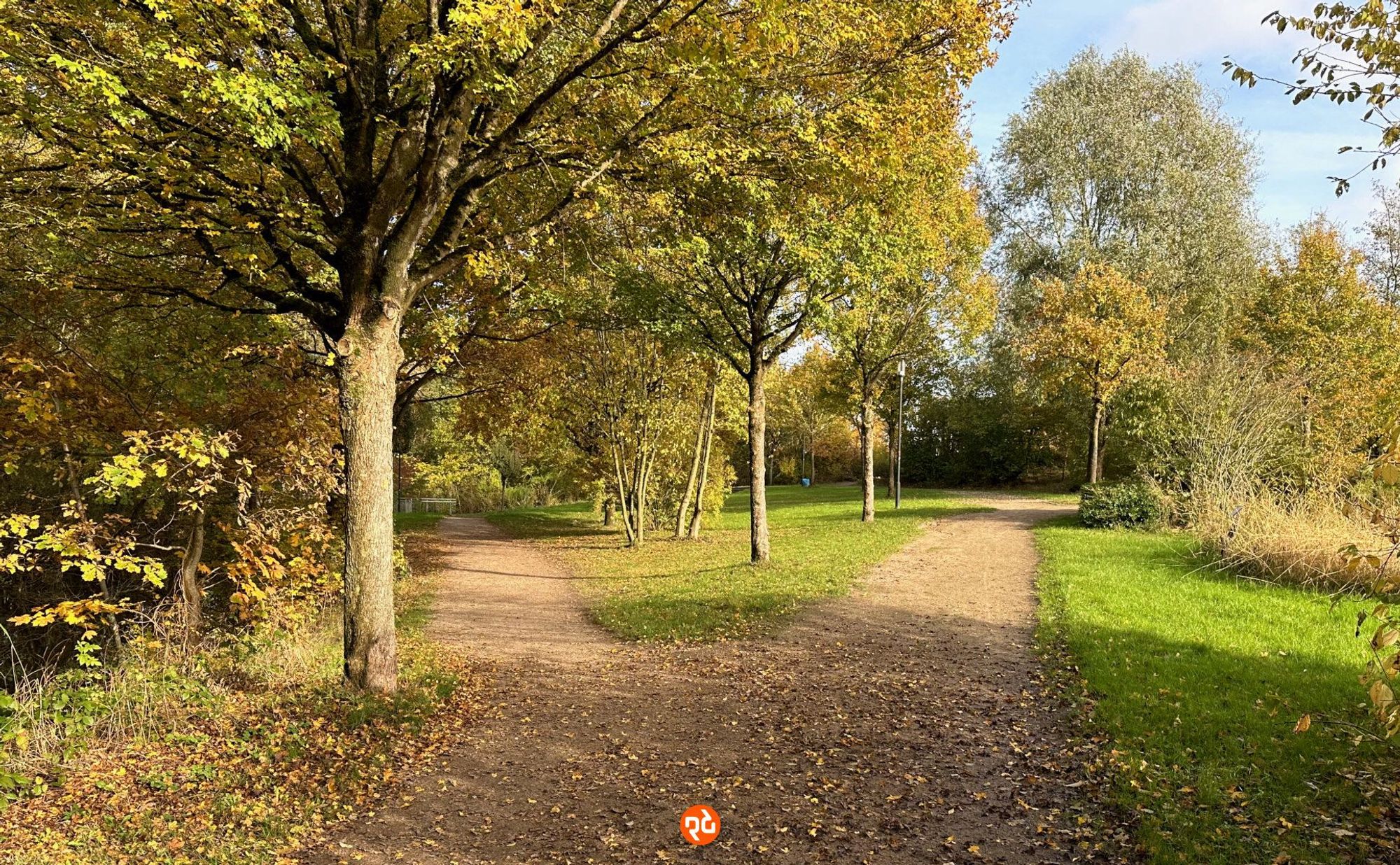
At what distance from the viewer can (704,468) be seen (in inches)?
834

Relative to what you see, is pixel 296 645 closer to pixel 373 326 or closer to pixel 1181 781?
pixel 373 326

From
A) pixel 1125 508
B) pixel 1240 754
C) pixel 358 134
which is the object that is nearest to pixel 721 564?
pixel 1125 508

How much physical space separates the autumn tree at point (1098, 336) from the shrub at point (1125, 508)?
19.3 ft

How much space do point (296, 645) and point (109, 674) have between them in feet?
5.18

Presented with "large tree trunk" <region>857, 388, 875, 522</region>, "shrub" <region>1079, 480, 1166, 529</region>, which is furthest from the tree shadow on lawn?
"large tree trunk" <region>857, 388, 875, 522</region>

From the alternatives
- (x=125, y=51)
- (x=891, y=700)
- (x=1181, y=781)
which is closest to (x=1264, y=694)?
(x=1181, y=781)

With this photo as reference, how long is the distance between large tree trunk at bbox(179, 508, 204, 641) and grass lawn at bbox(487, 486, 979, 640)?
16.0 ft

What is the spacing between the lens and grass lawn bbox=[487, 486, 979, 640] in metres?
10.4

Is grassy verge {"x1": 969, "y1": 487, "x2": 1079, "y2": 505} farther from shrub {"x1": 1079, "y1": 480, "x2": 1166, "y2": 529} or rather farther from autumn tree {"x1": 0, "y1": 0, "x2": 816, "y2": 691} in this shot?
autumn tree {"x1": 0, "y1": 0, "x2": 816, "y2": 691}

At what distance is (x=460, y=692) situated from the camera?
23.9 feet

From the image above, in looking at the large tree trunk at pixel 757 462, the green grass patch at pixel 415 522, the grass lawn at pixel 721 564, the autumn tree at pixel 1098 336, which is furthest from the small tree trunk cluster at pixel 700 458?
the autumn tree at pixel 1098 336

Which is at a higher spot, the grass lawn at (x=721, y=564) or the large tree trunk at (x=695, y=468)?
the large tree trunk at (x=695, y=468)

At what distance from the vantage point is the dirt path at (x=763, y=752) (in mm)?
4488

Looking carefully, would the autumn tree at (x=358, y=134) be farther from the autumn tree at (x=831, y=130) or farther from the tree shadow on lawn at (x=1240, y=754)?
the tree shadow on lawn at (x=1240, y=754)
